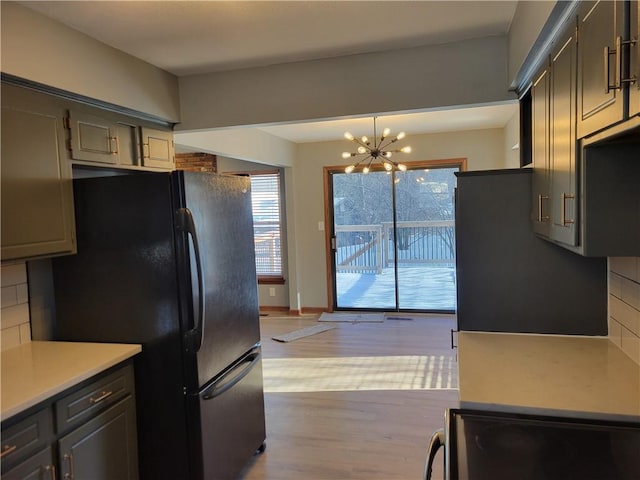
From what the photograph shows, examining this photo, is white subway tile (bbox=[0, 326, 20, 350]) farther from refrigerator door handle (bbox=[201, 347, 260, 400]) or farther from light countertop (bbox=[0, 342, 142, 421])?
refrigerator door handle (bbox=[201, 347, 260, 400])

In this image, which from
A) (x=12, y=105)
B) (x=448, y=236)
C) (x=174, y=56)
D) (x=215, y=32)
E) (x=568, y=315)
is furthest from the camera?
(x=448, y=236)

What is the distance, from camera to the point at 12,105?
1897mm

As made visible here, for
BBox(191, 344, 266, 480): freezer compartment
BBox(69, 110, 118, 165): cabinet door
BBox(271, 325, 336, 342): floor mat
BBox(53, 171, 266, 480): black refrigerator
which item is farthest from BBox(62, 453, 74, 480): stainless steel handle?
BBox(271, 325, 336, 342): floor mat

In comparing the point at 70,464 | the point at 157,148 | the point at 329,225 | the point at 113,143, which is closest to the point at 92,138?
the point at 113,143

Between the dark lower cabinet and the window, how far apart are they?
173 inches

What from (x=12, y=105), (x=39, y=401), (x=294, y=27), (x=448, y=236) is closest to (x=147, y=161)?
(x=12, y=105)

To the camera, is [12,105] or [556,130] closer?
[556,130]

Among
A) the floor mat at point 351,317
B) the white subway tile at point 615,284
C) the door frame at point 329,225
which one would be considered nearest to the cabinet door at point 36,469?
the white subway tile at point 615,284

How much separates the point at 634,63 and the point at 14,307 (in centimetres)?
258

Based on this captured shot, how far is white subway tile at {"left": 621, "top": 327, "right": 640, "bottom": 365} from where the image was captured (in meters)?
1.73

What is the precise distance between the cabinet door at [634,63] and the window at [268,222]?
18.1 feet

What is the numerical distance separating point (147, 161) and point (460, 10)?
193 cm

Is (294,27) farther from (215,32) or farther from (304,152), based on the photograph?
(304,152)

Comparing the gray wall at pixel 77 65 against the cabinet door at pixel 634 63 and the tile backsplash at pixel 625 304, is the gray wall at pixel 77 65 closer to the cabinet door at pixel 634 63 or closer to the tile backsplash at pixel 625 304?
the cabinet door at pixel 634 63
